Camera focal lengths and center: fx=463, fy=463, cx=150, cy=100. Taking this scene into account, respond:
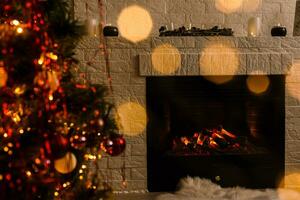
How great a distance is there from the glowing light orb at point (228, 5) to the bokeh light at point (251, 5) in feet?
0.11

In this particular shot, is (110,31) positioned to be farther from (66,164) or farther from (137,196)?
(66,164)

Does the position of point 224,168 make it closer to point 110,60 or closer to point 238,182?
point 238,182

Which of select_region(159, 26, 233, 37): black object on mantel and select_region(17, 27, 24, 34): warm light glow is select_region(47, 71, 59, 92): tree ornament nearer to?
select_region(17, 27, 24, 34): warm light glow

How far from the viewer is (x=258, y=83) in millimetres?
3008

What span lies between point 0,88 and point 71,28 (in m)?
0.34

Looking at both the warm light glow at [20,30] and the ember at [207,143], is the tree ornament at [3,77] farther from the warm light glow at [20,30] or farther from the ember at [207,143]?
the ember at [207,143]

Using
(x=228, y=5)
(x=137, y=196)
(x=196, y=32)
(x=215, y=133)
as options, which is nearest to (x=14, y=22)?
(x=196, y=32)

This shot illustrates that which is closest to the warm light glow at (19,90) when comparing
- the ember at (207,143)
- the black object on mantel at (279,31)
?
the ember at (207,143)

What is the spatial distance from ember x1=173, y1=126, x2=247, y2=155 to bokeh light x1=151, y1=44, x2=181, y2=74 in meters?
0.49

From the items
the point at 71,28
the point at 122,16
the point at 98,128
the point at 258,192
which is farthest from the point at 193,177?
the point at 71,28

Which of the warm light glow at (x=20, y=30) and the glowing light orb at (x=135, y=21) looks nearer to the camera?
the warm light glow at (x=20, y=30)

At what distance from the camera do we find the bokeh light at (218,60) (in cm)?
292

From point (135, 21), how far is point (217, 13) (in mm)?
570

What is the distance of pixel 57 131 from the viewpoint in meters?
1.71
